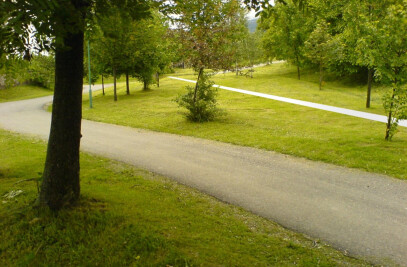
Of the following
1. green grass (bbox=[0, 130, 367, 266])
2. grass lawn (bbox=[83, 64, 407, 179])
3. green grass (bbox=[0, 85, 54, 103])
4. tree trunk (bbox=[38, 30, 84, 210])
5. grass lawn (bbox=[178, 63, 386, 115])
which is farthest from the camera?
green grass (bbox=[0, 85, 54, 103])

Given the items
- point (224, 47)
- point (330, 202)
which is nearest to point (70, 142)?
point (330, 202)

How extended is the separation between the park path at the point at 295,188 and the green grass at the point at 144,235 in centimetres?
48

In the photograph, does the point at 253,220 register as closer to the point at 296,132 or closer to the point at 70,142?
the point at 70,142

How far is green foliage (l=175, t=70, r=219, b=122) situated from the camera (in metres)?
14.8

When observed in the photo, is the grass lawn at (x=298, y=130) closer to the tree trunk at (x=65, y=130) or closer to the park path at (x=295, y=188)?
the park path at (x=295, y=188)

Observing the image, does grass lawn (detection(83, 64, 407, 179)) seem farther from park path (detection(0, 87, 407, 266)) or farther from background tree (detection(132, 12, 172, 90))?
background tree (detection(132, 12, 172, 90))

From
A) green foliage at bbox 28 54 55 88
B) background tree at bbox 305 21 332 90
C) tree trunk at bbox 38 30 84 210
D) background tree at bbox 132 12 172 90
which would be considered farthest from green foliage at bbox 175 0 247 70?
background tree at bbox 305 21 332 90

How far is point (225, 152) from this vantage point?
9.73m

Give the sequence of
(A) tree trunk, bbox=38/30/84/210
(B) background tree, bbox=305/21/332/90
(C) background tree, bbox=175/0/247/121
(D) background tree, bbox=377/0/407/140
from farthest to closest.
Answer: (B) background tree, bbox=305/21/332/90 → (C) background tree, bbox=175/0/247/121 → (D) background tree, bbox=377/0/407/140 → (A) tree trunk, bbox=38/30/84/210

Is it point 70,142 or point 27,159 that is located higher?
point 70,142

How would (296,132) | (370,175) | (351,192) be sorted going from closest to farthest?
(351,192) < (370,175) < (296,132)

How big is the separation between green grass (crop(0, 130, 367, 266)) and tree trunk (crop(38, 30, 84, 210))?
294mm

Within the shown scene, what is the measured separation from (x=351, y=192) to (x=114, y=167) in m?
5.55

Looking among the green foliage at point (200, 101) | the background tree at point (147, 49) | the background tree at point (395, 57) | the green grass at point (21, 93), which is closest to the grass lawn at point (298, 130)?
the green foliage at point (200, 101)
